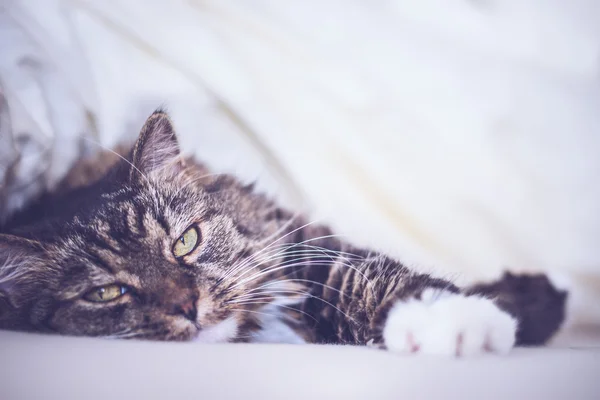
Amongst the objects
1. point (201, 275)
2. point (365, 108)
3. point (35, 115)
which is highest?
point (365, 108)

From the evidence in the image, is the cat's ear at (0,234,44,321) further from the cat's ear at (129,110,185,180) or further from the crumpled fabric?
the cat's ear at (129,110,185,180)

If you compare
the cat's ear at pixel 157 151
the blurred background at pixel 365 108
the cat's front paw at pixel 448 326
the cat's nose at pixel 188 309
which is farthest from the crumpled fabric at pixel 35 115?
the cat's front paw at pixel 448 326

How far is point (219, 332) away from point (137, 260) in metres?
0.20

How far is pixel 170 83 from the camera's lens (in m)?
0.86

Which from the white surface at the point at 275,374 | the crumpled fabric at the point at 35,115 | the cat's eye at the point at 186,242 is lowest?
the white surface at the point at 275,374

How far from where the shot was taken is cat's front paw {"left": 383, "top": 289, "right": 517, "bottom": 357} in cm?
73

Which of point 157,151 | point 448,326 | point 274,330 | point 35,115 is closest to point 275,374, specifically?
point 274,330

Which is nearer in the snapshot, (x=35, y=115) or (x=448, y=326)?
(x=448, y=326)

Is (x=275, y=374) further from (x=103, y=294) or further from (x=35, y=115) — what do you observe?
(x=35, y=115)

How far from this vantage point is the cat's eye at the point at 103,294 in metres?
0.82

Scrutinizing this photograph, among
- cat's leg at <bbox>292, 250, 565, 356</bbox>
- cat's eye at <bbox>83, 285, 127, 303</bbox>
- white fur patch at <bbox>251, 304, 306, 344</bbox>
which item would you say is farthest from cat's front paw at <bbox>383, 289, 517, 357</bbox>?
cat's eye at <bbox>83, 285, 127, 303</bbox>

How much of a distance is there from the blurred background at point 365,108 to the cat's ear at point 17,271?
0.09 meters

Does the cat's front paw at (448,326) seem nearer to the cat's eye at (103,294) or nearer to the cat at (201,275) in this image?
the cat at (201,275)

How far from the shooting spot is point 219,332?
85 cm
